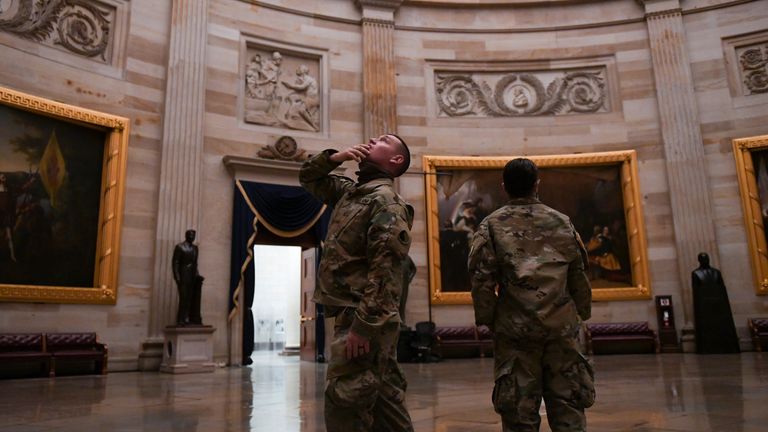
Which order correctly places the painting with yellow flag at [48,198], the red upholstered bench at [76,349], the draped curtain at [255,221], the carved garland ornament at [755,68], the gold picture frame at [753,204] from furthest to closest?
the carved garland ornament at [755,68]
the gold picture frame at [753,204]
the draped curtain at [255,221]
the painting with yellow flag at [48,198]
the red upholstered bench at [76,349]

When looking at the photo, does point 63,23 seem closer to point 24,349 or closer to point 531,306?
point 24,349

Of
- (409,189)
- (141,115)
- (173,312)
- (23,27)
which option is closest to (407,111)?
(409,189)

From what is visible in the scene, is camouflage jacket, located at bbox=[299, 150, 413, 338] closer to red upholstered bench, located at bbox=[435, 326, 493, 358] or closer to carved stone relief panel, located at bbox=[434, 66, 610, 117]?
red upholstered bench, located at bbox=[435, 326, 493, 358]

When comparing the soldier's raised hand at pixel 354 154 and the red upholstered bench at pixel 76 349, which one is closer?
the soldier's raised hand at pixel 354 154

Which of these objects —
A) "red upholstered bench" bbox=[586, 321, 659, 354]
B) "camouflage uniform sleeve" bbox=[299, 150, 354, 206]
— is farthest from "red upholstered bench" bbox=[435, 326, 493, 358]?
"camouflage uniform sleeve" bbox=[299, 150, 354, 206]

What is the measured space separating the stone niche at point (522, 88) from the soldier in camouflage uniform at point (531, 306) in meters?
12.7

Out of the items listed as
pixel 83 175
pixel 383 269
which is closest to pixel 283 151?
pixel 83 175

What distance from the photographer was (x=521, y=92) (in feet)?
52.1

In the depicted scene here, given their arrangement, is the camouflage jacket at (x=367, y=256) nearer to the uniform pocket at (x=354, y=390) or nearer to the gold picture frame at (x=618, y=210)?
the uniform pocket at (x=354, y=390)

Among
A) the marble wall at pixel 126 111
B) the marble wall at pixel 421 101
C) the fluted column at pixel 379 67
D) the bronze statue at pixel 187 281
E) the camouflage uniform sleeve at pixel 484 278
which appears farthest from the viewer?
the fluted column at pixel 379 67

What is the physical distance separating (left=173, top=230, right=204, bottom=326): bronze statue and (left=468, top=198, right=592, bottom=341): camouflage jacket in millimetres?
8930

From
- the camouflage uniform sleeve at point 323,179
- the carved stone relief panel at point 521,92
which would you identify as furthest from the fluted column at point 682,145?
the camouflage uniform sleeve at point 323,179

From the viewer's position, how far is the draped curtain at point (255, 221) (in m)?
12.7

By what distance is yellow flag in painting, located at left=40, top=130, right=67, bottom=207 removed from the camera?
10.7 metres
